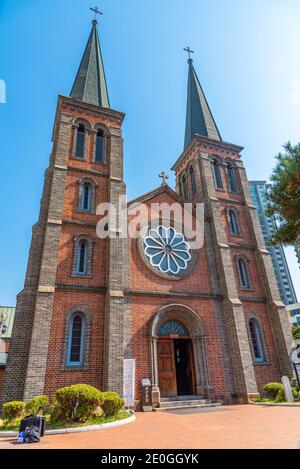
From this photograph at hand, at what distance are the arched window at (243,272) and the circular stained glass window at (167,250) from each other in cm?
364

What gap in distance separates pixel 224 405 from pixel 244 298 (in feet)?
19.2

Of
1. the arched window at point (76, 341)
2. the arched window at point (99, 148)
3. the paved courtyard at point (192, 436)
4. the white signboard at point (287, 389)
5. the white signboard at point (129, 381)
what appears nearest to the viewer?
the paved courtyard at point (192, 436)

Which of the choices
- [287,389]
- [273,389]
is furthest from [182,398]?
[287,389]

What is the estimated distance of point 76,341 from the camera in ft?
42.0

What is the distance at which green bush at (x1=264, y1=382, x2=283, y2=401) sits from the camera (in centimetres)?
1395

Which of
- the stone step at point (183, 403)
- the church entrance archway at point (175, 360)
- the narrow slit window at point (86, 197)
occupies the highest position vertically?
the narrow slit window at point (86, 197)

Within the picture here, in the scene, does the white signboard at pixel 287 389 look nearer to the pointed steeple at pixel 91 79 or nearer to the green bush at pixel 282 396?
the green bush at pixel 282 396

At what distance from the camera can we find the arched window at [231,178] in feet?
72.4

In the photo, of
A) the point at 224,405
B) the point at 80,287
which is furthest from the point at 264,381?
the point at 80,287

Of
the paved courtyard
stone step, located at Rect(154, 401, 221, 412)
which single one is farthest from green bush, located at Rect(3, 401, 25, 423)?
stone step, located at Rect(154, 401, 221, 412)

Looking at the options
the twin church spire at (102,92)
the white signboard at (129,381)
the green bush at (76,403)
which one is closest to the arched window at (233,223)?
the twin church spire at (102,92)

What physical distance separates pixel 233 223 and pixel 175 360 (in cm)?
1011

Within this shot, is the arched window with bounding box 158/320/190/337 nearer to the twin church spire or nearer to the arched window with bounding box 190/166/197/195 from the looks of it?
the arched window with bounding box 190/166/197/195
